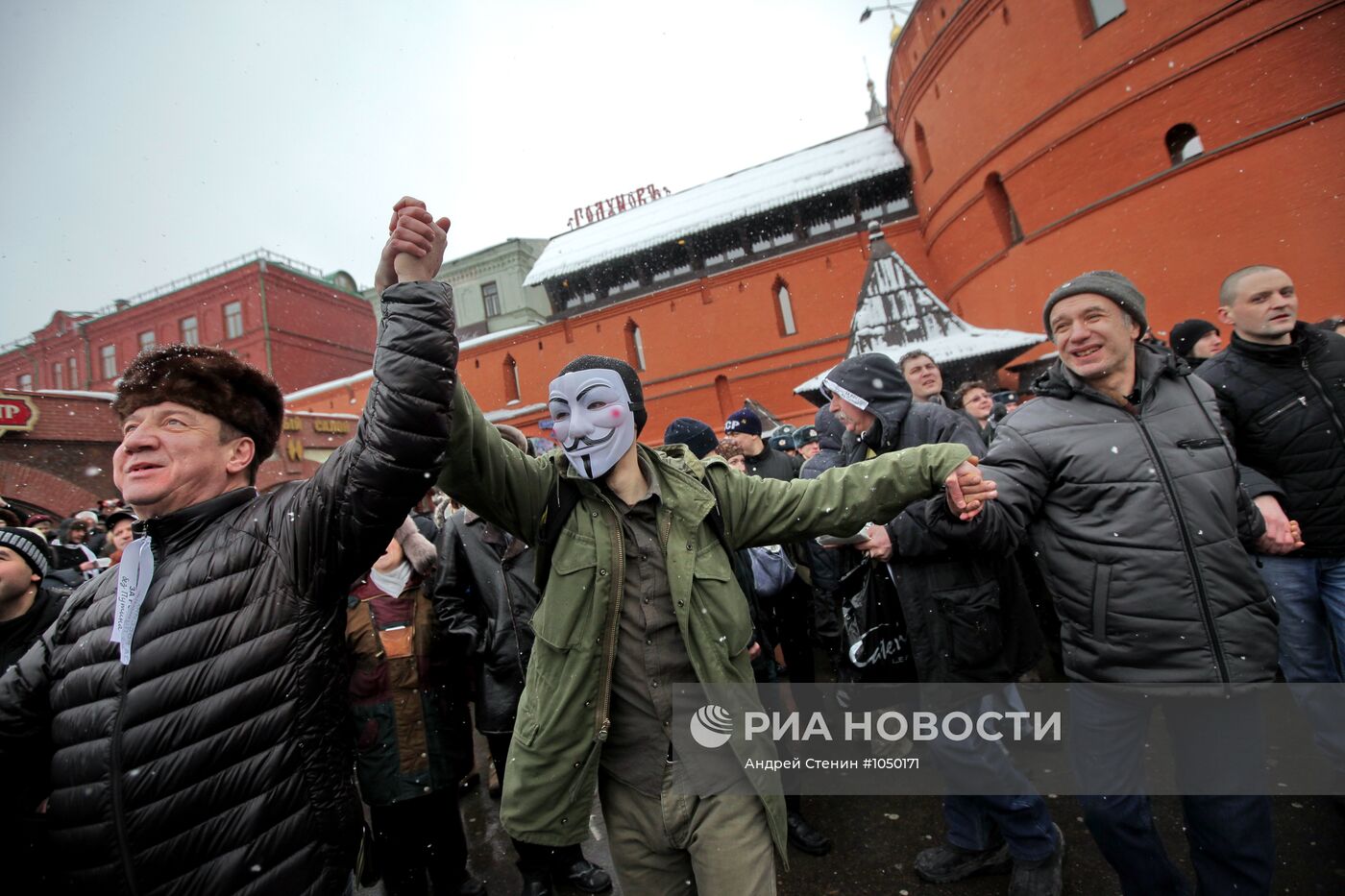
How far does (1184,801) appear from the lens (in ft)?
7.04

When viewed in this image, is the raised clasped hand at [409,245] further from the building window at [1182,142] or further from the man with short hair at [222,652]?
the building window at [1182,142]

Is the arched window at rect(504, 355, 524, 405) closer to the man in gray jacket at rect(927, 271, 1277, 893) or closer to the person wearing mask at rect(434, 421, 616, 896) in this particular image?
the person wearing mask at rect(434, 421, 616, 896)

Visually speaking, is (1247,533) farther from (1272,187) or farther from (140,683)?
(1272,187)

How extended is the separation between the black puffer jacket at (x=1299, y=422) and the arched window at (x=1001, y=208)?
49.4 ft

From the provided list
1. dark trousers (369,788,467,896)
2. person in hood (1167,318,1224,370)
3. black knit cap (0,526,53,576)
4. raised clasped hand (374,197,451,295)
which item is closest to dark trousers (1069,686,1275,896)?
raised clasped hand (374,197,451,295)

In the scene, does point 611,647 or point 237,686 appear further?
point 611,647

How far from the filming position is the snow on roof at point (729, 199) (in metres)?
21.0

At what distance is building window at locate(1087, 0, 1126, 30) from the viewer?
43.7ft

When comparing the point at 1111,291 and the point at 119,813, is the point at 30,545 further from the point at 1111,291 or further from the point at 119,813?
the point at 1111,291

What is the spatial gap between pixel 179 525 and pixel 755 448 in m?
3.97

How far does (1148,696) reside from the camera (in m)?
2.08

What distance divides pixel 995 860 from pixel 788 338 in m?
19.6

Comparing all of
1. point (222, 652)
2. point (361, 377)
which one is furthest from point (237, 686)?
point (361, 377)

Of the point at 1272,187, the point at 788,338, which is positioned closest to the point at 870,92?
the point at 788,338
